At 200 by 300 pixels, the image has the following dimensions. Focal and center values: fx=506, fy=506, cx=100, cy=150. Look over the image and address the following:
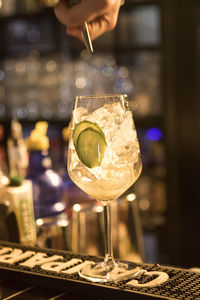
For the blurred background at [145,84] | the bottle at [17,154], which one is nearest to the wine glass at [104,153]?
the bottle at [17,154]

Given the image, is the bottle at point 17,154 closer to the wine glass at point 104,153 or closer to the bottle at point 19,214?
the bottle at point 19,214

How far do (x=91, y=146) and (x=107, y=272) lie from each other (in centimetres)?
23

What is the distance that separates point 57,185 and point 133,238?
299 millimetres

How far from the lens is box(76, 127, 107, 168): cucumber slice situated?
Result: 2.94 feet

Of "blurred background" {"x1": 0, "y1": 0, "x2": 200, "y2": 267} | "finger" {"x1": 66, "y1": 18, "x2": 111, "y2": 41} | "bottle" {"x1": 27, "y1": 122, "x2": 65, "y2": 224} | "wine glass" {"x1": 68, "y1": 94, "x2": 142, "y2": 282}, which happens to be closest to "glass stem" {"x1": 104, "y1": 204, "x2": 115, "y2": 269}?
"wine glass" {"x1": 68, "y1": 94, "x2": 142, "y2": 282}

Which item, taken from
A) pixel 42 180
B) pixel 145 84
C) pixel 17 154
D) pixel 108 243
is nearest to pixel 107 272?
pixel 108 243

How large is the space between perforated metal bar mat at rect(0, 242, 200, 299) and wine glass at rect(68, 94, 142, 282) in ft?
0.10

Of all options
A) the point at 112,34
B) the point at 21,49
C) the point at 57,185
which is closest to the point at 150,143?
the point at 112,34

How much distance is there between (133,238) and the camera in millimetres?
1402

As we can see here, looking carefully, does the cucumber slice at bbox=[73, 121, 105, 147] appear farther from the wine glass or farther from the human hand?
the human hand

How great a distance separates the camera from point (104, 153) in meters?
0.90

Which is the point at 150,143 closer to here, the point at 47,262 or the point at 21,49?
the point at 21,49

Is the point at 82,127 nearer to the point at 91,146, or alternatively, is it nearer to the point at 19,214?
the point at 91,146

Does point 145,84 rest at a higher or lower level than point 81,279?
higher
